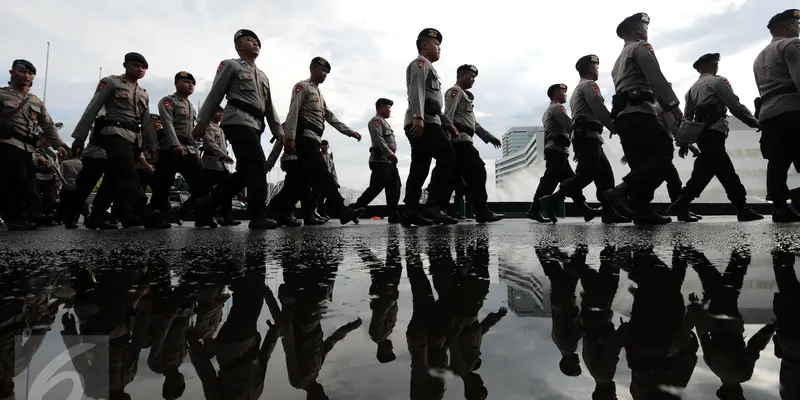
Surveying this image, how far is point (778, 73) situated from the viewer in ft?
17.2

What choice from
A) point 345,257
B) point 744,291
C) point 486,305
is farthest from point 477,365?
point 345,257

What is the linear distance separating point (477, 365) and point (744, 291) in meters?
0.99

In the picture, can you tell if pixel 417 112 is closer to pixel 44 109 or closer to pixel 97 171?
pixel 97 171

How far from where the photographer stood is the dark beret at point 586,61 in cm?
648

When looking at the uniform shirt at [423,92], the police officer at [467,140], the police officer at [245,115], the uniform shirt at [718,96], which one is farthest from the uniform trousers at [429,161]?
the uniform shirt at [718,96]

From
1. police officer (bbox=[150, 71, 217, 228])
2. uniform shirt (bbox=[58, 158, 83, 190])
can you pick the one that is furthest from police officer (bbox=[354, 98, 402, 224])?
uniform shirt (bbox=[58, 158, 83, 190])

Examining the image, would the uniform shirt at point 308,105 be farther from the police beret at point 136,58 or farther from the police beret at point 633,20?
the police beret at point 633,20

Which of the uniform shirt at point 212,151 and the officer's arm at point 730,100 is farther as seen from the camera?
the uniform shirt at point 212,151

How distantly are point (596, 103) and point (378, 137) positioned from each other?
3911mm

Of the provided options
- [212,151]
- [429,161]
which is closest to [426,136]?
[429,161]

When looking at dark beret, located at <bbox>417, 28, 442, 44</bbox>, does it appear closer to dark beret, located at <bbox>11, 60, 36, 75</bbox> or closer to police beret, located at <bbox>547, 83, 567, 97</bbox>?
police beret, located at <bbox>547, 83, 567, 97</bbox>

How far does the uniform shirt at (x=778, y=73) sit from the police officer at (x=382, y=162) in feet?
17.3

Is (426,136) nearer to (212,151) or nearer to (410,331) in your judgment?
(212,151)

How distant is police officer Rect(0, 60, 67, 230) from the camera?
21.4 feet
